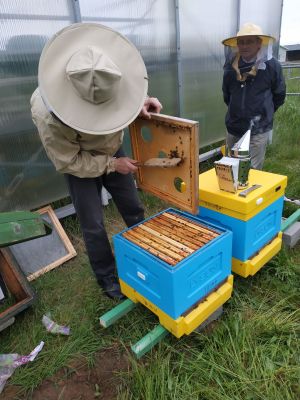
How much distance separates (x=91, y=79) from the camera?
158 cm

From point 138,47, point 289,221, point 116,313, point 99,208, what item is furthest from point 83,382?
point 138,47

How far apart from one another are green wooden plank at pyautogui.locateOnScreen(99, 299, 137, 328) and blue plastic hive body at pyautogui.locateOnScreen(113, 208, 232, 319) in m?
0.21

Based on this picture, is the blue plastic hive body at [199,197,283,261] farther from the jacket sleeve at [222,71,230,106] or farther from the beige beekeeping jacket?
the jacket sleeve at [222,71,230,106]

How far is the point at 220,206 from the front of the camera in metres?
2.20

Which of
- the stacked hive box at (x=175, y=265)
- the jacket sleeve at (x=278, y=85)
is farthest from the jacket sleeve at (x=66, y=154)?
the jacket sleeve at (x=278, y=85)

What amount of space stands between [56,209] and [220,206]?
2.01 metres

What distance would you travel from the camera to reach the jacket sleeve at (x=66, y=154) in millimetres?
1879

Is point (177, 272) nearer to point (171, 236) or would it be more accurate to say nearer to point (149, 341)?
point (171, 236)

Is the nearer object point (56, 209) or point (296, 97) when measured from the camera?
point (56, 209)

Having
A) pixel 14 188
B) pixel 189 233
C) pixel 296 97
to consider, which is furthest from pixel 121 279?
pixel 296 97

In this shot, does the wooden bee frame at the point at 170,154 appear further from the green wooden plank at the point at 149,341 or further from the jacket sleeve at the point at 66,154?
the green wooden plank at the point at 149,341

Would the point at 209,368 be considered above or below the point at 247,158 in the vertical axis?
below

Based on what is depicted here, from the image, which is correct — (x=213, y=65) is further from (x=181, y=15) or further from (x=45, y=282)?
(x=45, y=282)

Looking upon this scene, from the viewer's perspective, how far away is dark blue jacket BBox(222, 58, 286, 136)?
3156mm
